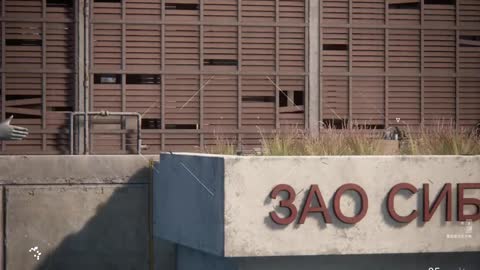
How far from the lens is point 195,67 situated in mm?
24906

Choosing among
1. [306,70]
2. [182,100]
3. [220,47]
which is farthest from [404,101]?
[182,100]

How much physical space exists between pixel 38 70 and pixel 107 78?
1.49 metres

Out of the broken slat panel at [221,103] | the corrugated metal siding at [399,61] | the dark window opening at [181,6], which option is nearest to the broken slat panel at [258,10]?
the dark window opening at [181,6]

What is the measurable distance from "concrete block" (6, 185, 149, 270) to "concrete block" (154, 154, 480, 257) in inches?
128

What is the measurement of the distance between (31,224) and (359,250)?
682cm

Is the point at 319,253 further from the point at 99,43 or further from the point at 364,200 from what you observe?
the point at 99,43

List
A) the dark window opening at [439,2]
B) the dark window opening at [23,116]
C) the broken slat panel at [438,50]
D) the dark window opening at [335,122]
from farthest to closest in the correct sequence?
the dark window opening at [439,2]
the broken slat panel at [438,50]
the dark window opening at [335,122]
the dark window opening at [23,116]

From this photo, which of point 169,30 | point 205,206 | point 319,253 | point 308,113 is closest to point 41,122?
point 169,30

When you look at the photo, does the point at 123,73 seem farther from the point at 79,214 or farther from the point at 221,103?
the point at 79,214

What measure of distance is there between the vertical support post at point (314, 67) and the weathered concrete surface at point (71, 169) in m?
5.01

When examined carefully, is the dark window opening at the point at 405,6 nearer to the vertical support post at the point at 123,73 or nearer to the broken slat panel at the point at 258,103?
the broken slat panel at the point at 258,103

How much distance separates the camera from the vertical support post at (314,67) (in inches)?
1001

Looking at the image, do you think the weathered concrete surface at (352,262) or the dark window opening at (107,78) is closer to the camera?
the weathered concrete surface at (352,262)

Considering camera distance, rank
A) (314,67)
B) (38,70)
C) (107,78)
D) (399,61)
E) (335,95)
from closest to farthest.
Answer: (38,70), (107,78), (314,67), (335,95), (399,61)
